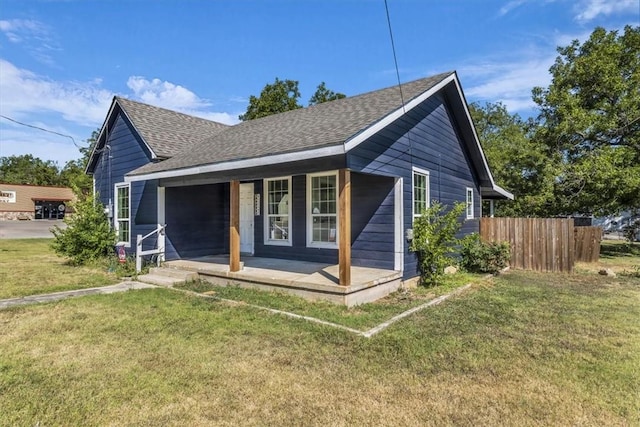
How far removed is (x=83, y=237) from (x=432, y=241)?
390 inches

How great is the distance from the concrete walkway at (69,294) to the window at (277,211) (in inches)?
126

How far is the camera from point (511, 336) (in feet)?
15.4

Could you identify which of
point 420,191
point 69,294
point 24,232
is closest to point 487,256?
point 420,191

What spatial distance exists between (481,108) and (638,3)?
74.4 feet

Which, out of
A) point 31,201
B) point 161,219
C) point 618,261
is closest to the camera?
point 161,219

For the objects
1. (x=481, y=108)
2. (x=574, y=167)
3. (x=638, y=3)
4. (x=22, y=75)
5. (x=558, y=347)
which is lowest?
(x=558, y=347)

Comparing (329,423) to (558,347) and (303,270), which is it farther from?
(303,270)

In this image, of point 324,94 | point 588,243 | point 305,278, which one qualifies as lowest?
point 305,278

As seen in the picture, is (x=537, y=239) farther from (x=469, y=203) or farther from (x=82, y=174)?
(x=82, y=174)

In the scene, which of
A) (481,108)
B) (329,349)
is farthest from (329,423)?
(481,108)

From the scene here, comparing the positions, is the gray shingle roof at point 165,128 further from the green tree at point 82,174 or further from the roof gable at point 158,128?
the green tree at point 82,174

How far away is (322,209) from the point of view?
873cm

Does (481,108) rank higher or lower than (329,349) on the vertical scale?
higher

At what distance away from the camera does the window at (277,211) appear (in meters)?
9.47
